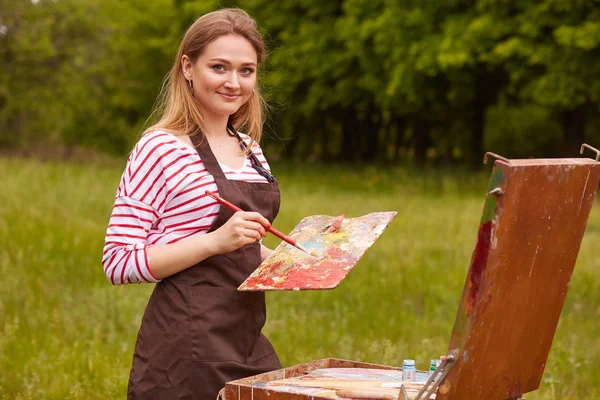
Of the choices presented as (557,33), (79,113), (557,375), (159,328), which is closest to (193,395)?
(159,328)

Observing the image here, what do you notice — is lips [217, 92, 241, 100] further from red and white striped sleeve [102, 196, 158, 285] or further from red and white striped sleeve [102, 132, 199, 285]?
red and white striped sleeve [102, 196, 158, 285]

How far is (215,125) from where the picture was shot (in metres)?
3.18

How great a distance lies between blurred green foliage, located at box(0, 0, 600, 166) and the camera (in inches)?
853

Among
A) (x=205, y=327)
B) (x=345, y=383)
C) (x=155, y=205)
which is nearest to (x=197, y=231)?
(x=155, y=205)

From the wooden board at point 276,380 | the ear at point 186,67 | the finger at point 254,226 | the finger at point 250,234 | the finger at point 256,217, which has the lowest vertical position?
the wooden board at point 276,380

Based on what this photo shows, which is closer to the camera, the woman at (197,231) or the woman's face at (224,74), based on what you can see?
the woman at (197,231)

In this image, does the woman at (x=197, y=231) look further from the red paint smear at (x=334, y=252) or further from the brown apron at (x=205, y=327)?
the red paint smear at (x=334, y=252)

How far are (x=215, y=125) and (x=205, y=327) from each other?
0.70 metres

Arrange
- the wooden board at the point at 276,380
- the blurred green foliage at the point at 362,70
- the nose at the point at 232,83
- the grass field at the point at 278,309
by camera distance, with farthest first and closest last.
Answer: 1. the blurred green foliage at the point at 362,70
2. the grass field at the point at 278,309
3. the nose at the point at 232,83
4. the wooden board at the point at 276,380

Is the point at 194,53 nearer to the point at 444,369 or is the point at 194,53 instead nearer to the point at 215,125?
the point at 215,125

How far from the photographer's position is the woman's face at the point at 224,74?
10.0ft

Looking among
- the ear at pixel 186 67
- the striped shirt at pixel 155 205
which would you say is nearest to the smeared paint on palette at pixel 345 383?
the striped shirt at pixel 155 205

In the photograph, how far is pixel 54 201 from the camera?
12.9m

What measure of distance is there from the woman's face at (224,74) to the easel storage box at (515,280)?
91 centimetres
